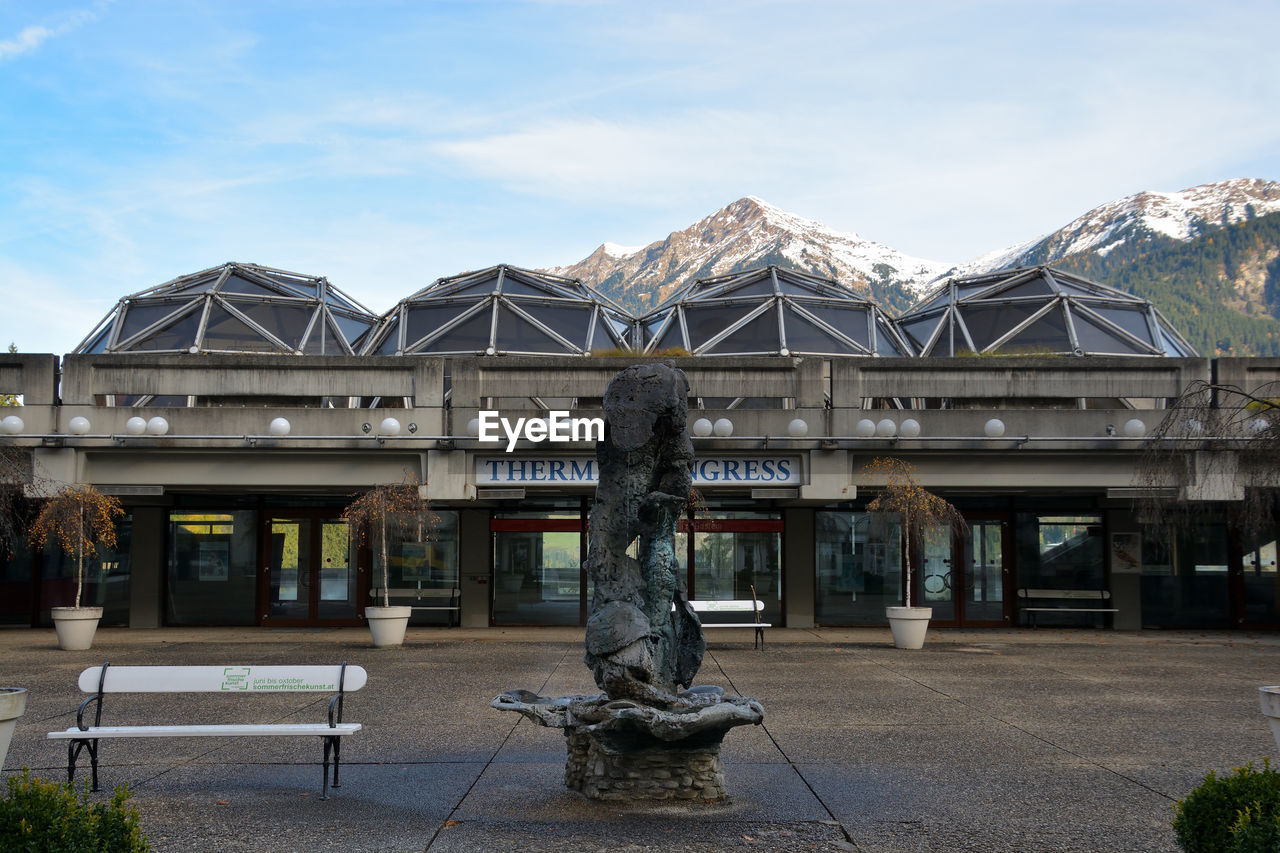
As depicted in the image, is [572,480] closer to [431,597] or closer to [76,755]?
[431,597]

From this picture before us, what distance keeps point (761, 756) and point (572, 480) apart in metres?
11.8

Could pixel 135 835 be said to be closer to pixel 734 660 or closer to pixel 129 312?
pixel 734 660

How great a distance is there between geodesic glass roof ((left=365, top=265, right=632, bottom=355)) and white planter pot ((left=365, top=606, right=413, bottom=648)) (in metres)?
7.88

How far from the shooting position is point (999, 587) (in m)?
23.7

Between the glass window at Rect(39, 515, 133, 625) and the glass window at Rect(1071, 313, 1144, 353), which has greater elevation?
the glass window at Rect(1071, 313, 1144, 353)

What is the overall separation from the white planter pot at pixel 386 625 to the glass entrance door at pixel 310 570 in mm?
4802

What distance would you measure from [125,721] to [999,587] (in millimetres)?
18952

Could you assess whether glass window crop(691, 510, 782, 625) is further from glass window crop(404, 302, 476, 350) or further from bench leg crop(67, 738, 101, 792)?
bench leg crop(67, 738, 101, 792)

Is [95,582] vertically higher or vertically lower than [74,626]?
higher

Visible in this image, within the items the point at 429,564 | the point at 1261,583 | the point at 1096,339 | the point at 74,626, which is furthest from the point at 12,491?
the point at 1261,583

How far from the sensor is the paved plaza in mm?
6941

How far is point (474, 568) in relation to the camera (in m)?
23.4

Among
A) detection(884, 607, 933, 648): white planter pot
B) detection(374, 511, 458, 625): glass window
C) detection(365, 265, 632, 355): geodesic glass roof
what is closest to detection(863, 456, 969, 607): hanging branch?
detection(884, 607, 933, 648): white planter pot

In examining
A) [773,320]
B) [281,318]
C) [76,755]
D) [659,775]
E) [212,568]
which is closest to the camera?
[659,775]
